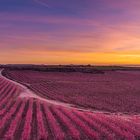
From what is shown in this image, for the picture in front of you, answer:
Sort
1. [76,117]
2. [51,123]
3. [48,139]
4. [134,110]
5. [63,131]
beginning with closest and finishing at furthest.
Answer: [48,139] → [63,131] → [51,123] → [76,117] → [134,110]

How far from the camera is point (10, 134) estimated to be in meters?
13.4

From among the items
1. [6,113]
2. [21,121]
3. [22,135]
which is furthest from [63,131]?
[6,113]

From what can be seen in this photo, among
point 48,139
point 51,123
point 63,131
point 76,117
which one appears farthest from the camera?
point 76,117

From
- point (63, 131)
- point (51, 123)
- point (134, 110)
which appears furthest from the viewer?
point (134, 110)

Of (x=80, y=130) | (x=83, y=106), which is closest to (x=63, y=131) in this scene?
(x=80, y=130)

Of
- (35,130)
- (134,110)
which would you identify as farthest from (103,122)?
(134,110)

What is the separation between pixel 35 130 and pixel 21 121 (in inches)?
94.3

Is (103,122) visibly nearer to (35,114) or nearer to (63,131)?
(63,131)

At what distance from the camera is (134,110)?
25453mm

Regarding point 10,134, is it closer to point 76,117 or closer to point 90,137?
point 90,137

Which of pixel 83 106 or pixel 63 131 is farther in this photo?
pixel 83 106

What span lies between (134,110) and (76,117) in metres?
9.30

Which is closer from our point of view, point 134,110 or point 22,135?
point 22,135

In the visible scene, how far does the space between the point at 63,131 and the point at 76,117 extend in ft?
13.6
